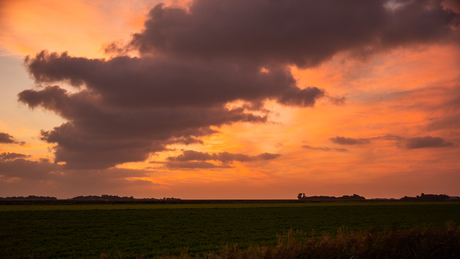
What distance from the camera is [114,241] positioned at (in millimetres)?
23125

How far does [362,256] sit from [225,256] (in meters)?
3.67

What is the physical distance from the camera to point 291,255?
A: 7.05 metres

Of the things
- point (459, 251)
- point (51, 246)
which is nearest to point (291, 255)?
point (459, 251)

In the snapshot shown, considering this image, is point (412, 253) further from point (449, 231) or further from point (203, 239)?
point (203, 239)

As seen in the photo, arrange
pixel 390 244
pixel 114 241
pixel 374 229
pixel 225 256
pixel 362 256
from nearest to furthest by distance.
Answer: pixel 225 256 → pixel 362 256 → pixel 390 244 → pixel 374 229 → pixel 114 241

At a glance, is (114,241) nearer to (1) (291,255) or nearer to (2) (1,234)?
(2) (1,234)

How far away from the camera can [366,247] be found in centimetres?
785

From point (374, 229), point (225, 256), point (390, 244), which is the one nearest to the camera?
point (225, 256)

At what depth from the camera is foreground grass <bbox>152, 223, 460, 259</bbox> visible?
7.20m

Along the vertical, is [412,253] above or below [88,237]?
above

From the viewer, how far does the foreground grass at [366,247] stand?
7.20 meters

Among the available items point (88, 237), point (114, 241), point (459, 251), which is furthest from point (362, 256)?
point (88, 237)

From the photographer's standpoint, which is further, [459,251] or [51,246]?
[51,246]

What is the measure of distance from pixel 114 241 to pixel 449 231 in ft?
71.9
